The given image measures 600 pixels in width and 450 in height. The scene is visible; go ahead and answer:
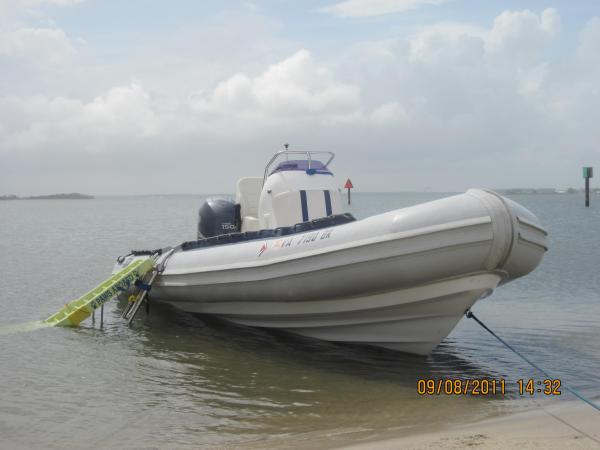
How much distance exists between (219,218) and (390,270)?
4546mm

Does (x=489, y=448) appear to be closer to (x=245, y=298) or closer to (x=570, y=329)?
(x=245, y=298)

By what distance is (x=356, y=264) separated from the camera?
697cm

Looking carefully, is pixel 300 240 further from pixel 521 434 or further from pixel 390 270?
pixel 521 434

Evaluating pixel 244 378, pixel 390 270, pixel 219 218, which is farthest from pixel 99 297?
pixel 390 270

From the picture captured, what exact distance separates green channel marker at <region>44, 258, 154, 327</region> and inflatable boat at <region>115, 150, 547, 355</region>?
0.66 m

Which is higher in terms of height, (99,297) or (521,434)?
(99,297)

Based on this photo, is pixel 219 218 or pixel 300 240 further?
pixel 219 218

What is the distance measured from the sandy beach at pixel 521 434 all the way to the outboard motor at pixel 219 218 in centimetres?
589

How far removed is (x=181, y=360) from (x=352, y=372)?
2.17 m

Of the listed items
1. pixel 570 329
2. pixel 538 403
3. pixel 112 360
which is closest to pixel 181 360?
pixel 112 360

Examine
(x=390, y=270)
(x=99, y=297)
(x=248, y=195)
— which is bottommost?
(x=99, y=297)

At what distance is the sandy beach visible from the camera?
16.0 feet
